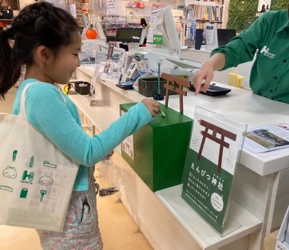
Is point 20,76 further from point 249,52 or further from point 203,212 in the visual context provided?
point 249,52

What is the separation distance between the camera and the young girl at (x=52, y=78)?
2.44ft

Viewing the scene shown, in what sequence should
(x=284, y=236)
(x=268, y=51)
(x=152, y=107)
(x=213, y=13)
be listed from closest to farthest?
(x=284, y=236), (x=152, y=107), (x=268, y=51), (x=213, y=13)

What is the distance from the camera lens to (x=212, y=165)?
73 centimetres

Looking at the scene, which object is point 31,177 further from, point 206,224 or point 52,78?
point 206,224

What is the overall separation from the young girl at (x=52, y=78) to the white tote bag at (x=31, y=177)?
5cm

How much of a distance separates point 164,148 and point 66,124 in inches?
12.4

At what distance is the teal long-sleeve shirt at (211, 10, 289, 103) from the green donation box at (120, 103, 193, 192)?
50 centimetres

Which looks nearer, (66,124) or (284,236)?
(284,236)

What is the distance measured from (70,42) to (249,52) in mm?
840

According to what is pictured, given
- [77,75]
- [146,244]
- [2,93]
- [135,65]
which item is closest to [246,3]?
[77,75]

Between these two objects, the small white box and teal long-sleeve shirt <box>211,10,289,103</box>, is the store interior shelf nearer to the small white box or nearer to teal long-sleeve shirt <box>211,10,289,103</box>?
the small white box

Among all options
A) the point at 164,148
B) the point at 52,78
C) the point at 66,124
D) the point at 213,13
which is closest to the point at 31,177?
the point at 66,124

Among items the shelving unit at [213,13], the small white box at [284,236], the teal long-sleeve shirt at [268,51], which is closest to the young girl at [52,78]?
the small white box at [284,236]

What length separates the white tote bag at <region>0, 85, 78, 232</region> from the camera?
0.79m
